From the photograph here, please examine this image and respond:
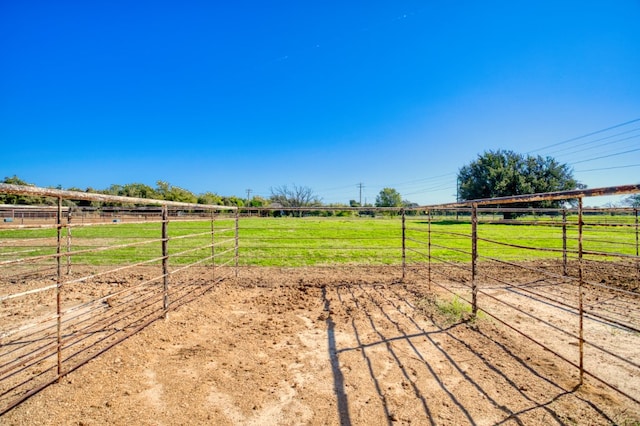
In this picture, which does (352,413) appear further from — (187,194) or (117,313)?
(187,194)

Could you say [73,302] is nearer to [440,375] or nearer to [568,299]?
[440,375]

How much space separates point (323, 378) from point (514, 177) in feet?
113

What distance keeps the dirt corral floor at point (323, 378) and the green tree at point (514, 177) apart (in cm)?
3125

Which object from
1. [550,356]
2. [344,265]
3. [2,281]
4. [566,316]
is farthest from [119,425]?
[2,281]

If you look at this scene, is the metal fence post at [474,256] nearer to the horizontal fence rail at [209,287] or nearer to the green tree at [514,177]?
the horizontal fence rail at [209,287]

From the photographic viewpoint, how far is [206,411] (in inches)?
77.2

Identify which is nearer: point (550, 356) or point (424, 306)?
point (550, 356)

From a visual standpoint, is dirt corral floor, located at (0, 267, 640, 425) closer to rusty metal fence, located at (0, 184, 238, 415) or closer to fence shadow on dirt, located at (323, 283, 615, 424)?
fence shadow on dirt, located at (323, 283, 615, 424)

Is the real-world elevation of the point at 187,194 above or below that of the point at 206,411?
above

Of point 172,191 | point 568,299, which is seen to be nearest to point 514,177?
point 568,299

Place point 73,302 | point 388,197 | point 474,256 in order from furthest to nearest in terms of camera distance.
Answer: point 388,197
point 73,302
point 474,256

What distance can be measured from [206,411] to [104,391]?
2.85 ft

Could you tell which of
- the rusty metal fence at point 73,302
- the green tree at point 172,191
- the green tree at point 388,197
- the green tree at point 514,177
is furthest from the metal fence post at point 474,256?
the green tree at point 388,197

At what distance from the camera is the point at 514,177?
2991 cm
